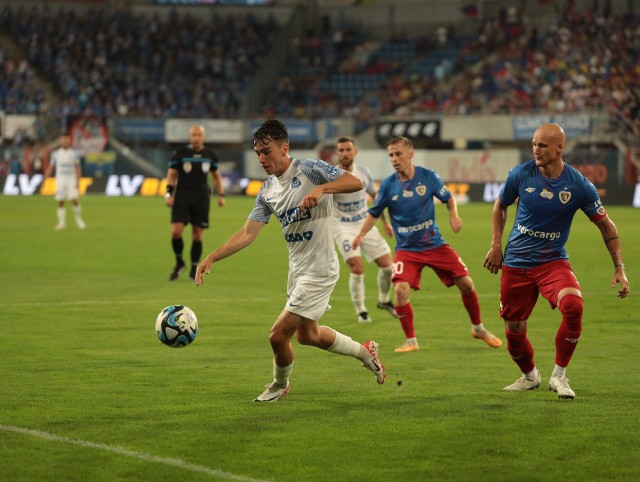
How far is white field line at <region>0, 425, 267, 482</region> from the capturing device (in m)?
6.30

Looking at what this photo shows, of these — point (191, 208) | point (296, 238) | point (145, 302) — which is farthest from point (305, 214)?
point (191, 208)

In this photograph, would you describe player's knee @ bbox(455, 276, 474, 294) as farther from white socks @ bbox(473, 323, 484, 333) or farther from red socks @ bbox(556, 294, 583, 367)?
red socks @ bbox(556, 294, 583, 367)

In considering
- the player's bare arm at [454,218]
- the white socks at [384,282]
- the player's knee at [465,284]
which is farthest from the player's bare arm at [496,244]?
the white socks at [384,282]

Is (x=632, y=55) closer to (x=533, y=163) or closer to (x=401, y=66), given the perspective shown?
(x=401, y=66)

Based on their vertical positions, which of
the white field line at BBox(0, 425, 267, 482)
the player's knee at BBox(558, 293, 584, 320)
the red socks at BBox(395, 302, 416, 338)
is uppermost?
the player's knee at BBox(558, 293, 584, 320)

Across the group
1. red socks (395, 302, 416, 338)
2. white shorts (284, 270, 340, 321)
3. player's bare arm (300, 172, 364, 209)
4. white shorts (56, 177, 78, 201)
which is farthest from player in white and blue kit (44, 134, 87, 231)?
player's bare arm (300, 172, 364, 209)

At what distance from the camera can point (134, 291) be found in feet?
54.0

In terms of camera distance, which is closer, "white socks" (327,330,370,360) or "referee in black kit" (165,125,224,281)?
"white socks" (327,330,370,360)

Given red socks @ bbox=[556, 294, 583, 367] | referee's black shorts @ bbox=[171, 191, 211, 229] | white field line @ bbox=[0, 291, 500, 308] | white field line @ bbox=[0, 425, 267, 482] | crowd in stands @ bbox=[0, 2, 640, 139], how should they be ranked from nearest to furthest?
white field line @ bbox=[0, 425, 267, 482]
red socks @ bbox=[556, 294, 583, 367]
white field line @ bbox=[0, 291, 500, 308]
referee's black shorts @ bbox=[171, 191, 211, 229]
crowd in stands @ bbox=[0, 2, 640, 139]

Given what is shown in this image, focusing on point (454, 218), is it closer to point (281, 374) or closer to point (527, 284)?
point (527, 284)

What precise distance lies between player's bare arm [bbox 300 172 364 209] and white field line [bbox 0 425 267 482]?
2.17m

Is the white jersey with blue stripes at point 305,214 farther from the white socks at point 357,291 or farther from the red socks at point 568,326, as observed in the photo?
the white socks at point 357,291

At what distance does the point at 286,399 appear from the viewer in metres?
8.62

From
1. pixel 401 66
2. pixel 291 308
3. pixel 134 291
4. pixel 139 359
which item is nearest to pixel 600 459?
pixel 291 308
